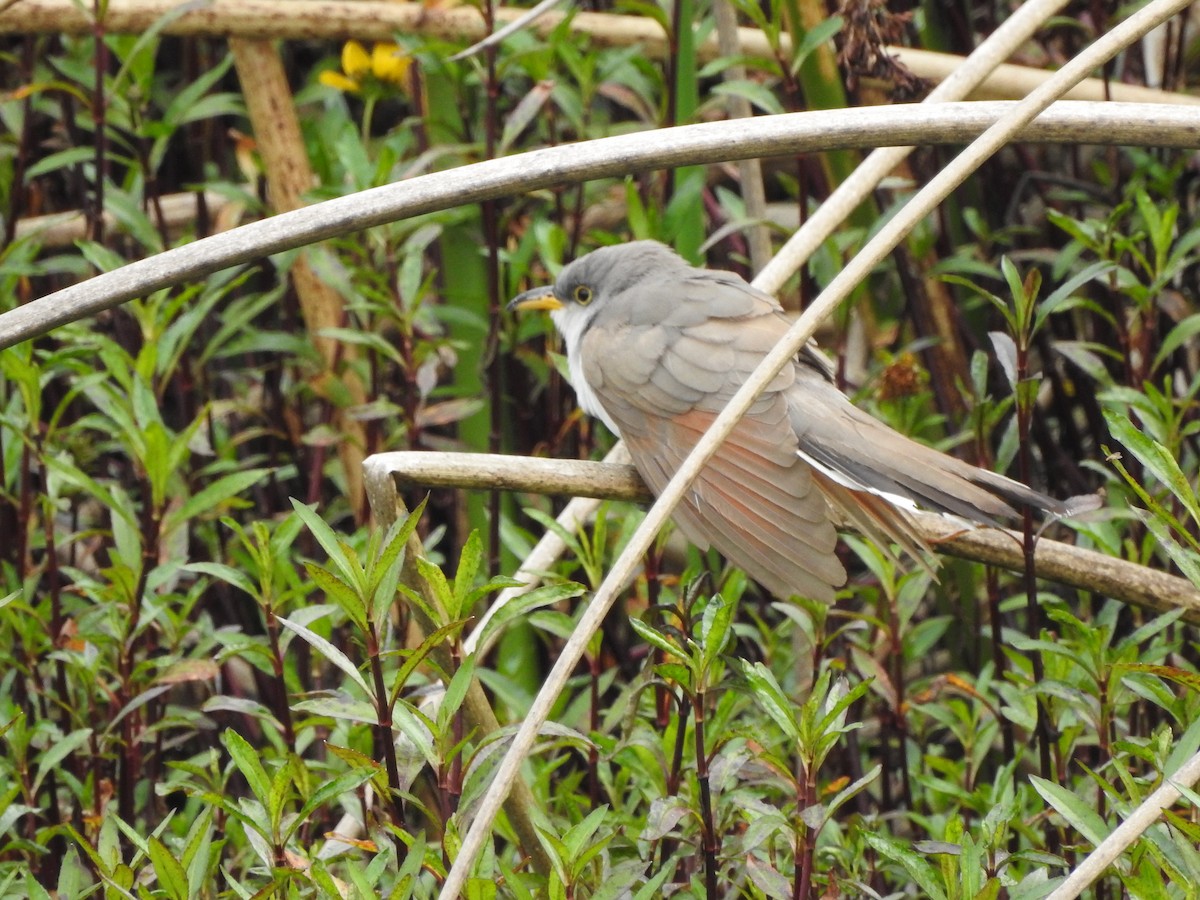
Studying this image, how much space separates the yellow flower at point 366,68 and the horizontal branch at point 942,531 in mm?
1808

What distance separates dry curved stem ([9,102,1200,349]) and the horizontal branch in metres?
0.38

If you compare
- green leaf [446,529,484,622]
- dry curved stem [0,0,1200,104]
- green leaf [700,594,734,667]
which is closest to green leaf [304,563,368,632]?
green leaf [446,529,484,622]

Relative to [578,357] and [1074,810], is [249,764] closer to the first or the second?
[1074,810]

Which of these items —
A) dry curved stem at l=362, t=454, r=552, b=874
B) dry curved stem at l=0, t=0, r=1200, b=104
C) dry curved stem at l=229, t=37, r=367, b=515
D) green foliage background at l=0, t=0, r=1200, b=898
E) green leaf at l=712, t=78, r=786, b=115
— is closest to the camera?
green foliage background at l=0, t=0, r=1200, b=898

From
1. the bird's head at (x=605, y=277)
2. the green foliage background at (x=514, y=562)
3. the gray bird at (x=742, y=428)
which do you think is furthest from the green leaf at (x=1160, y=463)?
the bird's head at (x=605, y=277)

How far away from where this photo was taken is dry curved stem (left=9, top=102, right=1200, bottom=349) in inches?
79.1

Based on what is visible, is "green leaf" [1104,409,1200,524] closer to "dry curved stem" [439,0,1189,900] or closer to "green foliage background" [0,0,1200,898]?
"green foliage background" [0,0,1200,898]

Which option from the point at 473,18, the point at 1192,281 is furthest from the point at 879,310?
the point at 473,18

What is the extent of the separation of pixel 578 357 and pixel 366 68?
1.24m

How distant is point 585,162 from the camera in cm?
202

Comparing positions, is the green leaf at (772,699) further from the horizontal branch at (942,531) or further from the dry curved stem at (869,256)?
the horizontal branch at (942,531)

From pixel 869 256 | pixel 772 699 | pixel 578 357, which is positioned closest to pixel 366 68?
pixel 578 357

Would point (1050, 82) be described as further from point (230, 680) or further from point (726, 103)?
point (230, 680)

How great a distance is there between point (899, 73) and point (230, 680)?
214cm
